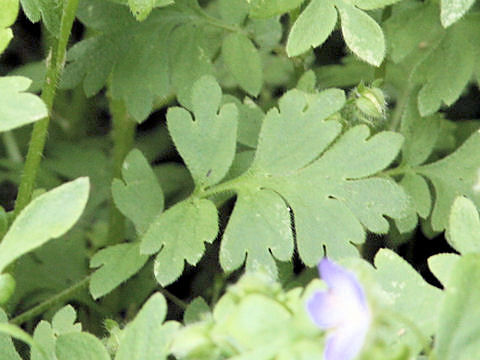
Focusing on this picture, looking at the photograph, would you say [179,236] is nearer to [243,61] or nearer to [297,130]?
[297,130]

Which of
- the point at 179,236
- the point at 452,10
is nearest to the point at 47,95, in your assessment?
the point at 179,236

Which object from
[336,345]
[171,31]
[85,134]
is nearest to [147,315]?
[336,345]

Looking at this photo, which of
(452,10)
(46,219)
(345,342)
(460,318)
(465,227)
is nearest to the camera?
(345,342)

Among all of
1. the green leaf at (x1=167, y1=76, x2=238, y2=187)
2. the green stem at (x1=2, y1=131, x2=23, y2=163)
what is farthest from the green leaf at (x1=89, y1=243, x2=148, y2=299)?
the green stem at (x1=2, y1=131, x2=23, y2=163)

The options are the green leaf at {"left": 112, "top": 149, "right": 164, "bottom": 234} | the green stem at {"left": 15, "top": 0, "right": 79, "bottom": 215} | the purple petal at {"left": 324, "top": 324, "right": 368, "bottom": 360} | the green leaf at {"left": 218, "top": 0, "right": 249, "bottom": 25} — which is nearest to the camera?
the purple petal at {"left": 324, "top": 324, "right": 368, "bottom": 360}

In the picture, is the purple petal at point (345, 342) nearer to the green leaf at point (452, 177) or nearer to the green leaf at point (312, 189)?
the green leaf at point (312, 189)

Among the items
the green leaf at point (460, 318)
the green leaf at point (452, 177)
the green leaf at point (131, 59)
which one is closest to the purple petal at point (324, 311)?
the green leaf at point (460, 318)

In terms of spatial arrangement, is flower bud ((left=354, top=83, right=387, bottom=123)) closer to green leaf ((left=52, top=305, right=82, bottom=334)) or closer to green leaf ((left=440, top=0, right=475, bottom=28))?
green leaf ((left=440, top=0, right=475, bottom=28))
